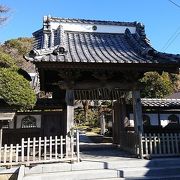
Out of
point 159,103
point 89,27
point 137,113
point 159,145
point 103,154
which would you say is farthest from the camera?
point 159,103

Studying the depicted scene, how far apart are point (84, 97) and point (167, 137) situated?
6155 millimetres

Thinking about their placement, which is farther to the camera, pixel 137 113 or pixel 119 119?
pixel 119 119

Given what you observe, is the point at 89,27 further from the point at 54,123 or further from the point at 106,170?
the point at 106,170

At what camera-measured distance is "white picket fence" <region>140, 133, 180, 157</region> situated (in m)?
10.3

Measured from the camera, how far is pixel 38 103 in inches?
467

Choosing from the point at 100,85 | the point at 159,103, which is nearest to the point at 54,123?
the point at 100,85

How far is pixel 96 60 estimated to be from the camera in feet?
33.4

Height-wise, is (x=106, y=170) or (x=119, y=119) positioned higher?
(x=119, y=119)

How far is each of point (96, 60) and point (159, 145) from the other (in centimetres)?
428

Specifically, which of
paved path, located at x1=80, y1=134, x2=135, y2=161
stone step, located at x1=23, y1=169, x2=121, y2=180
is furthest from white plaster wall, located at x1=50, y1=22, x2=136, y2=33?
stone step, located at x1=23, y1=169, x2=121, y2=180

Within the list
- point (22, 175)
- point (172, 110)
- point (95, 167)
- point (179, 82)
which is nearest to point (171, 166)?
point (95, 167)

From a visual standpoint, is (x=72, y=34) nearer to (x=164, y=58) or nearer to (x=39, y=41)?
(x=39, y=41)

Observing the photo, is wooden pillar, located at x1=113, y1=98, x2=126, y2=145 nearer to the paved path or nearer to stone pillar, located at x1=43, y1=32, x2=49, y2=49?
the paved path

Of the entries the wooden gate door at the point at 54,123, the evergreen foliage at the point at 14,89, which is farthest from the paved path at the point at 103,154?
the evergreen foliage at the point at 14,89
